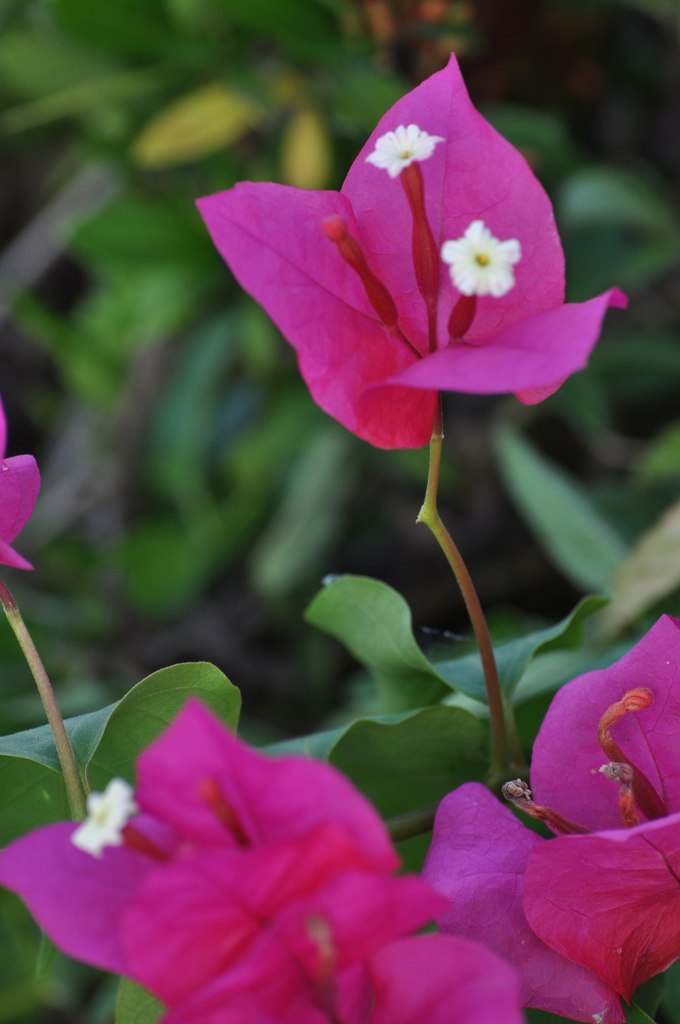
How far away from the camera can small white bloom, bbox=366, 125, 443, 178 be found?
1.07 ft

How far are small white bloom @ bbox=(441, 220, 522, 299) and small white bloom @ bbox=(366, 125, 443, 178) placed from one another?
0.04 m

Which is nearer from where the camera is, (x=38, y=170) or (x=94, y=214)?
(x=94, y=214)

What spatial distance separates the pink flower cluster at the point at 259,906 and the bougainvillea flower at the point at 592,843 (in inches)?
3.0

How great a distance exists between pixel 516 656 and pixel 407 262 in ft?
0.67

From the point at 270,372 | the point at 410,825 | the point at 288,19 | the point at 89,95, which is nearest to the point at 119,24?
the point at 89,95

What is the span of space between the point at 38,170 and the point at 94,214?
3.03 feet

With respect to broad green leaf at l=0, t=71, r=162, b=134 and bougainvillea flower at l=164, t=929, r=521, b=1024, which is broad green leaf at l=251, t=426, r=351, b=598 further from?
bougainvillea flower at l=164, t=929, r=521, b=1024

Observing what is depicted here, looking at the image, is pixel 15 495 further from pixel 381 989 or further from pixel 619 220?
pixel 619 220

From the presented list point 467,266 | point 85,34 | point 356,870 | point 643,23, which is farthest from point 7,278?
point 356,870

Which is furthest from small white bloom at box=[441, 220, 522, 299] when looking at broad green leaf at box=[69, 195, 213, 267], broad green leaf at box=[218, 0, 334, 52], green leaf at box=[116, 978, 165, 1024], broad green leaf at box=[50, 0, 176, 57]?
broad green leaf at box=[69, 195, 213, 267]

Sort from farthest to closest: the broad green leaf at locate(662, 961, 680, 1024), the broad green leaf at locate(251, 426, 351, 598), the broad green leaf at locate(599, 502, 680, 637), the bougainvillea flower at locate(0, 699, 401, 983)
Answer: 1. the broad green leaf at locate(251, 426, 351, 598)
2. the broad green leaf at locate(599, 502, 680, 637)
3. the broad green leaf at locate(662, 961, 680, 1024)
4. the bougainvillea flower at locate(0, 699, 401, 983)

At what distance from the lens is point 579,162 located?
3.63 feet

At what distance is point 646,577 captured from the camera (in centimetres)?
62

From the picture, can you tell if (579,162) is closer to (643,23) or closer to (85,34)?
(643,23)
